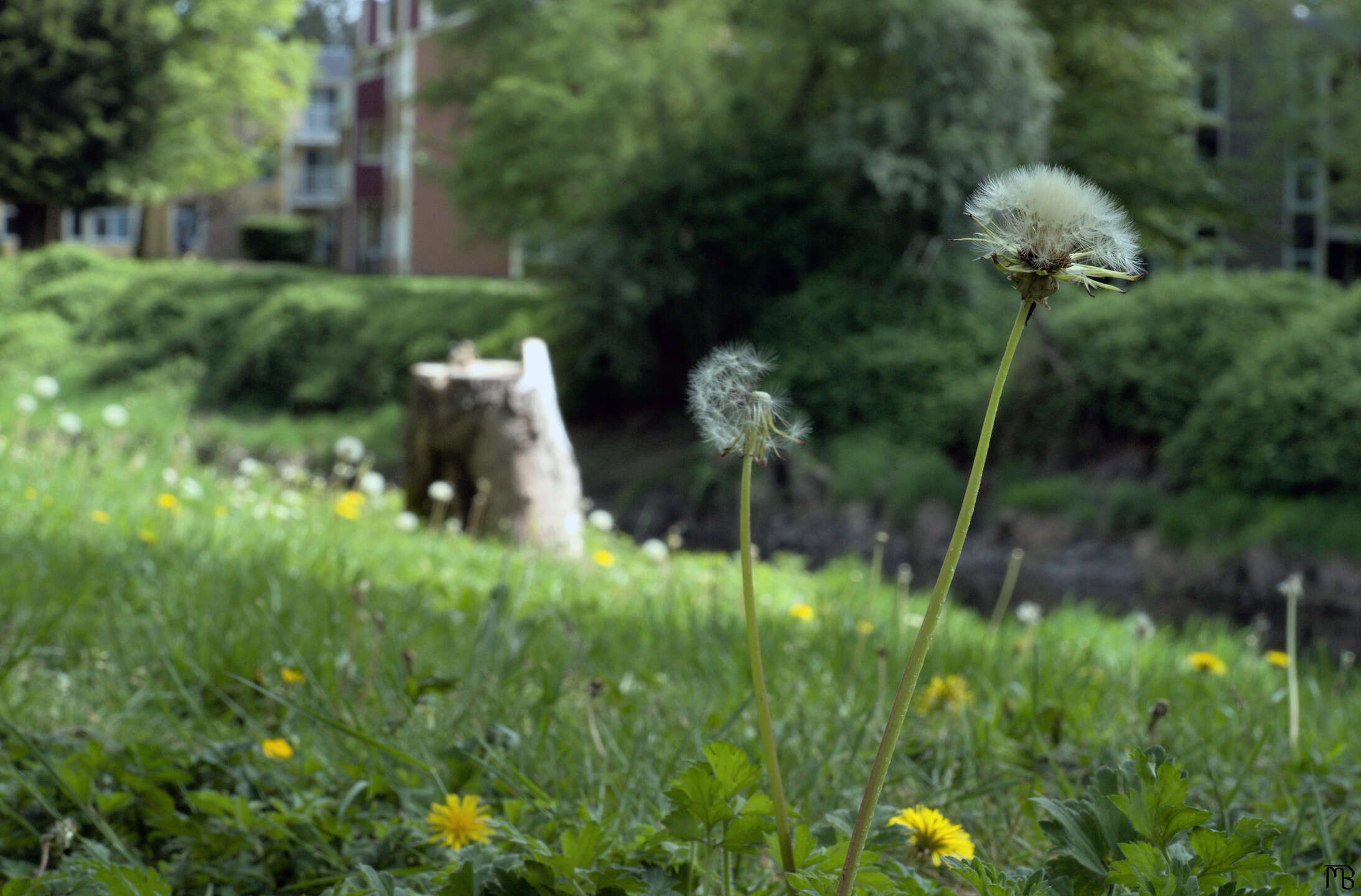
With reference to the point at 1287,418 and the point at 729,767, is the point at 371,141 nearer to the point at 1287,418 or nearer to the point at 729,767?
the point at 1287,418

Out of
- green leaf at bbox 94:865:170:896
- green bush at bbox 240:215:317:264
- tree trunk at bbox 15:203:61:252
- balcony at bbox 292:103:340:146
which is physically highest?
balcony at bbox 292:103:340:146

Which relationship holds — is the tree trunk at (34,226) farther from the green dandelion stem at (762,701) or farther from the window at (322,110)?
the window at (322,110)

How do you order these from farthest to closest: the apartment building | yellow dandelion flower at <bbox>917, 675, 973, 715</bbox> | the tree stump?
the apartment building < the tree stump < yellow dandelion flower at <bbox>917, 675, 973, 715</bbox>

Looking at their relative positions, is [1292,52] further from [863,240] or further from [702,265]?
[702,265]

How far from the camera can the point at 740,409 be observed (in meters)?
1.07

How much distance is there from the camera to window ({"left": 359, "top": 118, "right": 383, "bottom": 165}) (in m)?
43.4

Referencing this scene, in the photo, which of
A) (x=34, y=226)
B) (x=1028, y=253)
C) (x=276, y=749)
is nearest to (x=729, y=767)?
(x=1028, y=253)

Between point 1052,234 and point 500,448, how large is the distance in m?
5.83

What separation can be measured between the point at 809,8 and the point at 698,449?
249 inches

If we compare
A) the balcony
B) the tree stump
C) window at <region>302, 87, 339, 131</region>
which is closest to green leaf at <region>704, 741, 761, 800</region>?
the tree stump

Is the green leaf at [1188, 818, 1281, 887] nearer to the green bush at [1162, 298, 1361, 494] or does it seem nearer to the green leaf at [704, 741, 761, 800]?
the green leaf at [704, 741, 761, 800]

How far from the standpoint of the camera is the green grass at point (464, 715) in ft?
5.03

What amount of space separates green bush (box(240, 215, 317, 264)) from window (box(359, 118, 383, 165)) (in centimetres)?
788

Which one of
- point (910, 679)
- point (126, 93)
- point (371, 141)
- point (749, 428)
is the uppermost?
point (371, 141)
